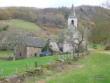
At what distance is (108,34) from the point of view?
6712 centimetres

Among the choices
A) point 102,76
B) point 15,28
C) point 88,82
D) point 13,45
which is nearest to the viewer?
point 88,82

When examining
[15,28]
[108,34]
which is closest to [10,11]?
[15,28]

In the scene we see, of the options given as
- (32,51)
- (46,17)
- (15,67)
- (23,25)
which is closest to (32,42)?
(32,51)

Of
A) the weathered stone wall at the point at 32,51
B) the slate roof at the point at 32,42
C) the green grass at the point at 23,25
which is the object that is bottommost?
the weathered stone wall at the point at 32,51

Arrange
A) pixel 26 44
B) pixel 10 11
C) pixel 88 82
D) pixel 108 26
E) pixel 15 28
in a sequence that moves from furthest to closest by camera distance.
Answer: pixel 10 11, pixel 15 28, pixel 26 44, pixel 108 26, pixel 88 82

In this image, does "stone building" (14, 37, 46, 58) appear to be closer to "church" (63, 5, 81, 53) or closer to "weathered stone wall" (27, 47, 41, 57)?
"weathered stone wall" (27, 47, 41, 57)

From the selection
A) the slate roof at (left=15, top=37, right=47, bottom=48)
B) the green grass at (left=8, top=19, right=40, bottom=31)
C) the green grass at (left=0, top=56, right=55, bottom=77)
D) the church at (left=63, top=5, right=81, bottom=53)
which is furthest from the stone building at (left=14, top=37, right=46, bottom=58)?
the green grass at (left=8, top=19, right=40, bottom=31)

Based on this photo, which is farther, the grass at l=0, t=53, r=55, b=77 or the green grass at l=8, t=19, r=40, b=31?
the green grass at l=8, t=19, r=40, b=31

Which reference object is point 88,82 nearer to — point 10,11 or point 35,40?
point 35,40

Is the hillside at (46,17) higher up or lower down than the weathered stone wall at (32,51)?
higher up

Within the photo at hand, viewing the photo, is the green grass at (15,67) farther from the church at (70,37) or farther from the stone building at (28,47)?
the stone building at (28,47)

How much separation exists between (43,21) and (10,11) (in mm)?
18470

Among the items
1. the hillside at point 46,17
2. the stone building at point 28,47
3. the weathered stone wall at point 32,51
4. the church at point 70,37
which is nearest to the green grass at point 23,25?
the hillside at point 46,17

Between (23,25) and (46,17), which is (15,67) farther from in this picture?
(46,17)
